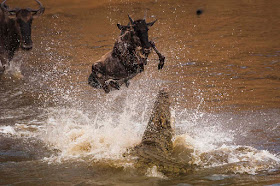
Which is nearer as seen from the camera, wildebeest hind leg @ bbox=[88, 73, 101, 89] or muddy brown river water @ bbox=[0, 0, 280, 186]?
muddy brown river water @ bbox=[0, 0, 280, 186]

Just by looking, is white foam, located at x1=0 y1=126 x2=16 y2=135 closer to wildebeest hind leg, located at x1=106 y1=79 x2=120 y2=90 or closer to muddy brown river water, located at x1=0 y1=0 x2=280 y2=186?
muddy brown river water, located at x1=0 y1=0 x2=280 y2=186

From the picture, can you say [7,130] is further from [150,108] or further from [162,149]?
[162,149]

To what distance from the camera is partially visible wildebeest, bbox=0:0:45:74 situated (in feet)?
30.5

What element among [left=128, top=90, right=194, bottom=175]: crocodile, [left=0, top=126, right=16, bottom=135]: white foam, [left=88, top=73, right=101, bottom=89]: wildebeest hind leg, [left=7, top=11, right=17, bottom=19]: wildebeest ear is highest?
[left=7, top=11, right=17, bottom=19]: wildebeest ear

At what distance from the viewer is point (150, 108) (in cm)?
888

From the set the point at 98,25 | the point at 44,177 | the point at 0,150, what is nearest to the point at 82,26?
the point at 98,25

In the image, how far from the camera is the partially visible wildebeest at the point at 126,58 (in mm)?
5750

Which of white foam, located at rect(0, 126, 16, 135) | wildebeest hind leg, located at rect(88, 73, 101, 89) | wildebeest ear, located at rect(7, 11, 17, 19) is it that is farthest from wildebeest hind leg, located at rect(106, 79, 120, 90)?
wildebeest ear, located at rect(7, 11, 17, 19)

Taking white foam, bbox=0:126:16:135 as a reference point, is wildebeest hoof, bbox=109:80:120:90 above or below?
above

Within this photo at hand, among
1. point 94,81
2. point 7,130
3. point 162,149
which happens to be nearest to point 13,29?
point 7,130

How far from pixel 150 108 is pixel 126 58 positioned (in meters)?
2.88

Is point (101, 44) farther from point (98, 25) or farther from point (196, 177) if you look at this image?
point (196, 177)

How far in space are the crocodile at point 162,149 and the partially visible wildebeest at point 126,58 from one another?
0.67m

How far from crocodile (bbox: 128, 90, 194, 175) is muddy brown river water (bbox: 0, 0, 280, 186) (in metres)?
0.12
